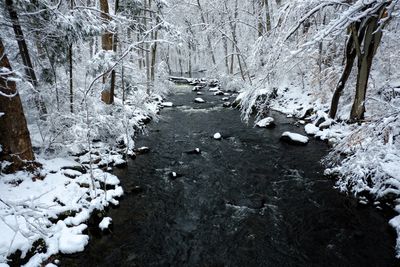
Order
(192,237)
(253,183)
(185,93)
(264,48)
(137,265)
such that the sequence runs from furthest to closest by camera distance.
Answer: (185,93) < (253,183) < (192,237) < (137,265) < (264,48)

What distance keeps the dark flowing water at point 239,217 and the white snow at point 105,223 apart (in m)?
0.23

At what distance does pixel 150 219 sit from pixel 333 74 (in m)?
11.6

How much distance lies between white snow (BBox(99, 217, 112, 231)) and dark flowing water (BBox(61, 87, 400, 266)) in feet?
0.75

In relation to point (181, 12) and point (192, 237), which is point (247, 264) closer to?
point (192, 237)

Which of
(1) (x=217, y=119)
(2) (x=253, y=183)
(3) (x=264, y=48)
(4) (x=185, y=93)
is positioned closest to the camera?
(3) (x=264, y=48)

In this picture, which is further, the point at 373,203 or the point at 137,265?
the point at 373,203

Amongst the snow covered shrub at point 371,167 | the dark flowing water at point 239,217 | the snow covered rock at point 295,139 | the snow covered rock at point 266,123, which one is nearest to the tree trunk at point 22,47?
the dark flowing water at point 239,217

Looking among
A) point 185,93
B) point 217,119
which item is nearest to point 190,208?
point 217,119

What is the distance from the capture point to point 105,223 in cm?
621

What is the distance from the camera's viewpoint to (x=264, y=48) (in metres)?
4.96

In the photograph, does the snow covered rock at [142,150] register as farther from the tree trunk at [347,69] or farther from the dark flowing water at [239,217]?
the tree trunk at [347,69]

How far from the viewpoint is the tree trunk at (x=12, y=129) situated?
5934mm

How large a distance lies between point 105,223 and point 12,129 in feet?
10.3

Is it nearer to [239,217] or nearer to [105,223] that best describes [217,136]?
[239,217]
